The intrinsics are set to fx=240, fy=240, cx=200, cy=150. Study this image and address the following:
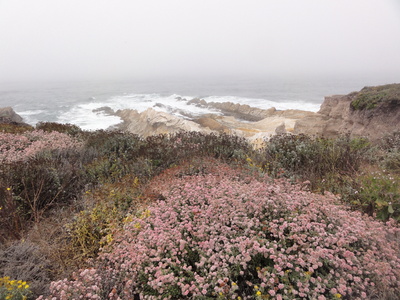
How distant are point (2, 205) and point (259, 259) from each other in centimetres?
481

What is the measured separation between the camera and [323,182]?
534 centimetres

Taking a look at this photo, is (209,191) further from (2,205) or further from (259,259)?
(2,205)

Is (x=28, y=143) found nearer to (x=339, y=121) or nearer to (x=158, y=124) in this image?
(x=158, y=124)

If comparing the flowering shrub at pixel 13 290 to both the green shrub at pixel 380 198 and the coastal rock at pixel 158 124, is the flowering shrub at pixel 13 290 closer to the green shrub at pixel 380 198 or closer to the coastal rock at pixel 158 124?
the green shrub at pixel 380 198

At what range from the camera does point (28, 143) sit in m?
9.30

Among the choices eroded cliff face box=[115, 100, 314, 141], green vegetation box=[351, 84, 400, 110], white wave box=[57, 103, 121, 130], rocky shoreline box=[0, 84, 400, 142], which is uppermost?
Answer: green vegetation box=[351, 84, 400, 110]

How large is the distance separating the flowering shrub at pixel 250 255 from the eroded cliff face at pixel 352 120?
7.38 m

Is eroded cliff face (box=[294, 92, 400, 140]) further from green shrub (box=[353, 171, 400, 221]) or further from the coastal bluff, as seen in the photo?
green shrub (box=[353, 171, 400, 221])

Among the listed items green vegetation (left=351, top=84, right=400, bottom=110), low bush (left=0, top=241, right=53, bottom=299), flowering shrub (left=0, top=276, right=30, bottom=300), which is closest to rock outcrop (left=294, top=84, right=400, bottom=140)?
green vegetation (left=351, top=84, right=400, bottom=110)

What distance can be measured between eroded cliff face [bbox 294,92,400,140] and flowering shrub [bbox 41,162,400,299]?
738cm

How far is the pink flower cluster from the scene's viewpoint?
7566 millimetres

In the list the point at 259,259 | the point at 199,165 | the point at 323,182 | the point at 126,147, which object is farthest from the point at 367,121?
the point at 259,259

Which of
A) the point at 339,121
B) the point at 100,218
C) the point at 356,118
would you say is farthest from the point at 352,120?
the point at 100,218

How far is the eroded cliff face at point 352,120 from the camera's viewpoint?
483 inches
